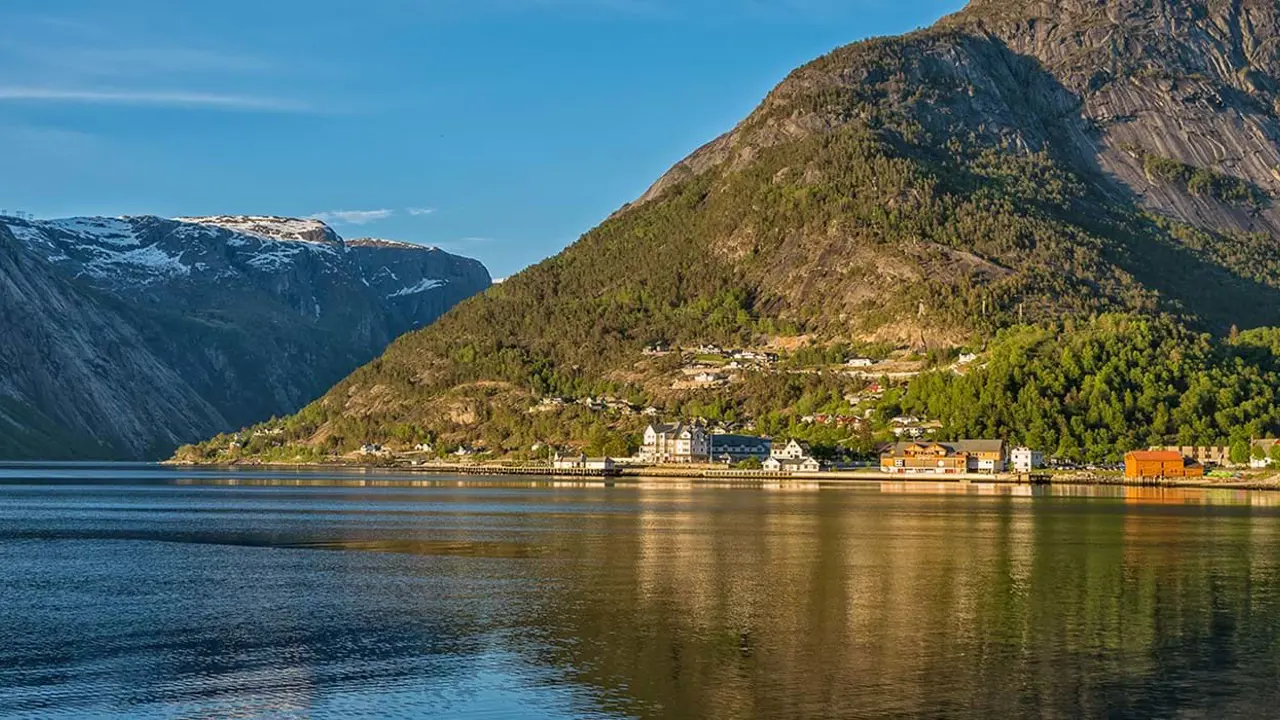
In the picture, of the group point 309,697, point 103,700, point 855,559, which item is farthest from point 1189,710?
point 855,559

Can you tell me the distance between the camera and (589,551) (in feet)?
303

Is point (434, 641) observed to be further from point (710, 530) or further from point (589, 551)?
point (710, 530)

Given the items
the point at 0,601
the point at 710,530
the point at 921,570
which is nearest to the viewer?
the point at 0,601

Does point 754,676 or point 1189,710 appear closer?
point 1189,710

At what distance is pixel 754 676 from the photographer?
49.0 m

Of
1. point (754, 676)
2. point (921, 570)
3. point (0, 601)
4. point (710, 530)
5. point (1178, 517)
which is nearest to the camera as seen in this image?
point (754, 676)

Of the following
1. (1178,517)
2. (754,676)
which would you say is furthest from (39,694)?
(1178,517)

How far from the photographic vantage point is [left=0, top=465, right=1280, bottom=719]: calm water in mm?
46094

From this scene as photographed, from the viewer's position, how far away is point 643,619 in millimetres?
Result: 61656

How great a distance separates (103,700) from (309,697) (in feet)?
19.8

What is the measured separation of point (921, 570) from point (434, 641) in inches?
1278

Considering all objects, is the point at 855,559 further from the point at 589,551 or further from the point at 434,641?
the point at 434,641

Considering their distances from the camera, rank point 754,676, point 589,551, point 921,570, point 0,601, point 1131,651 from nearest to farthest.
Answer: point 754,676, point 1131,651, point 0,601, point 921,570, point 589,551

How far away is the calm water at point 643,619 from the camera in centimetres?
4609
